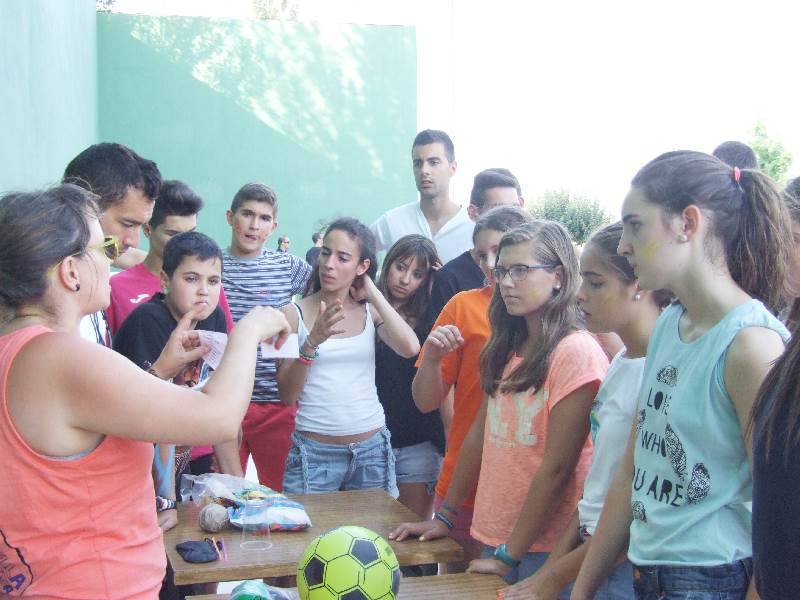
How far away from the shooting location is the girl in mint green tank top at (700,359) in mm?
1616

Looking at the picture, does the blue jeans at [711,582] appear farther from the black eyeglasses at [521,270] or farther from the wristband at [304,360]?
the wristband at [304,360]

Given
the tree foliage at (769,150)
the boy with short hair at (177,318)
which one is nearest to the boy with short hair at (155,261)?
the boy with short hair at (177,318)

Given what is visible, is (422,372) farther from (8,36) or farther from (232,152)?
(232,152)

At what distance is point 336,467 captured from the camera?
3410mm

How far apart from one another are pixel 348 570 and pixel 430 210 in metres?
3.00

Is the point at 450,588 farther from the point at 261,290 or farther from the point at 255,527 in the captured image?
the point at 261,290

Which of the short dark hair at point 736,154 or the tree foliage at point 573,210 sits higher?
the short dark hair at point 736,154

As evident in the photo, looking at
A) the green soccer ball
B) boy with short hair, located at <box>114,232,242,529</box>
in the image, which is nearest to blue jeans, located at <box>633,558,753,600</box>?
the green soccer ball

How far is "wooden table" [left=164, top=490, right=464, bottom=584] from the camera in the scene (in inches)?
89.7

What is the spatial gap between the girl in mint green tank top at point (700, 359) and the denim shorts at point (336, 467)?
5.55 feet

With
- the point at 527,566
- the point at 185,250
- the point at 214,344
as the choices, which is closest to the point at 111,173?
the point at 185,250

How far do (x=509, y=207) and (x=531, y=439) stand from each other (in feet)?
3.69

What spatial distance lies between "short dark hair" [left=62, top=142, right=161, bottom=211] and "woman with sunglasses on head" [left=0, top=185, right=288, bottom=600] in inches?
38.7

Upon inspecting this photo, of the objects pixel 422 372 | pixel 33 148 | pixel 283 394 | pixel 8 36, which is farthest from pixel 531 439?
pixel 33 148
